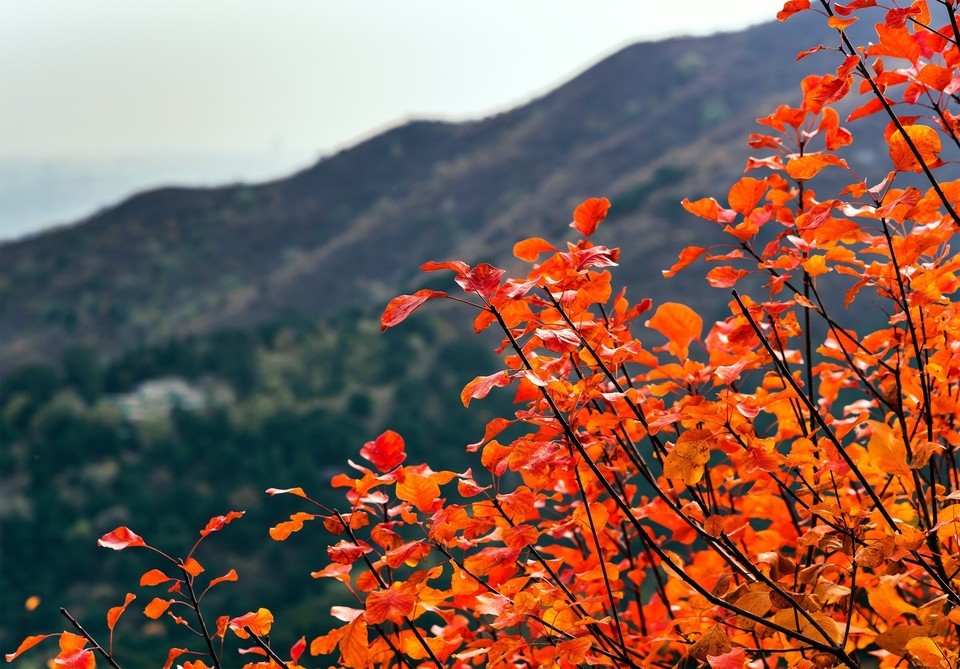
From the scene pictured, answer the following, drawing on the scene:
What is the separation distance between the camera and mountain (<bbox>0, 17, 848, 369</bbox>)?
19.9 m

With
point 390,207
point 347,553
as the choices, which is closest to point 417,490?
point 347,553

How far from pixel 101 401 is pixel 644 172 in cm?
1175

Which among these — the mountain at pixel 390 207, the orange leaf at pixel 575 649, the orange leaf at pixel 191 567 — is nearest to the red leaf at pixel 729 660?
the orange leaf at pixel 575 649

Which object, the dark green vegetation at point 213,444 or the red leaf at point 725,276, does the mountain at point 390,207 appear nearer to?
the dark green vegetation at point 213,444

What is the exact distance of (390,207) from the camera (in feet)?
73.6

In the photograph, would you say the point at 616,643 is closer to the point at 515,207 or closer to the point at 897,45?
the point at 897,45

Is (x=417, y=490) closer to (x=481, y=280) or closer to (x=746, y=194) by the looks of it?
(x=481, y=280)

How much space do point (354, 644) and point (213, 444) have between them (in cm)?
1389

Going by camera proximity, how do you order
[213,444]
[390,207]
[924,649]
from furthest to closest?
1. [390,207]
2. [213,444]
3. [924,649]

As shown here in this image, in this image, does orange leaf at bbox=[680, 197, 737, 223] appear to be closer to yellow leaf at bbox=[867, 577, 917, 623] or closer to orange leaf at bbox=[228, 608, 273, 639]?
yellow leaf at bbox=[867, 577, 917, 623]

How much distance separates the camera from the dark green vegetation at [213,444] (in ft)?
39.6

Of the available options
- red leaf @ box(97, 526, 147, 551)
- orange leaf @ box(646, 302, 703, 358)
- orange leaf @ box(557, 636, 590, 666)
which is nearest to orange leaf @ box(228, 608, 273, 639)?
red leaf @ box(97, 526, 147, 551)

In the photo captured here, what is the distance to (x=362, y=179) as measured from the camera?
22.8m

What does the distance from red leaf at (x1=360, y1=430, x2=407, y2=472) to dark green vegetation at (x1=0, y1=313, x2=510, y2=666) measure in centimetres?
897
